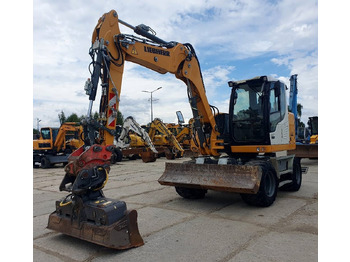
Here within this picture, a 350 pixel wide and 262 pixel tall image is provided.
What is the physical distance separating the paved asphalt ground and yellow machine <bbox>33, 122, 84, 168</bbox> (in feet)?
32.1

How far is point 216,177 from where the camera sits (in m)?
6.09

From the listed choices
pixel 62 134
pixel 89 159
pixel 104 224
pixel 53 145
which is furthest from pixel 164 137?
pixel 104 224

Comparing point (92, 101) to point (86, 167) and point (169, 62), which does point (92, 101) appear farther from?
point (169, 62)

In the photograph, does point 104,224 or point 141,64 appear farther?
point 141,64

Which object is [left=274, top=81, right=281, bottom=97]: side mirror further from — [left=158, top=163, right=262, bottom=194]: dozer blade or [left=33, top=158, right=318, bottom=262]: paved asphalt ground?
[left=33, top=158, right=318, bottom=262]: paved asphalt ground

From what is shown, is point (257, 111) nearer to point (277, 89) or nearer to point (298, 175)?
point (277, 89)

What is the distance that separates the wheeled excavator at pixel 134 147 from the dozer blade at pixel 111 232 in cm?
1037

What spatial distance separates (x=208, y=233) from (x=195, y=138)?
3.72 metres

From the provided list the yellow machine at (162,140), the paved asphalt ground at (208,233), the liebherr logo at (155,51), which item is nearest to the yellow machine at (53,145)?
the yellow machine at (162,140)

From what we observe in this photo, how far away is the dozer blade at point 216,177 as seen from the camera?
5.64 m

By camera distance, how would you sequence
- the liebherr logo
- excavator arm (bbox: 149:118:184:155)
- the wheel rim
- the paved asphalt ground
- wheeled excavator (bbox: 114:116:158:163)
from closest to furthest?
1. the paved asphalt ground
2. the liebherr logo
3. the wheel rim
4. wheeled excavator (bbox: 114:116:158:163)
5. excavator arm (bbox: 149:118:184:155)

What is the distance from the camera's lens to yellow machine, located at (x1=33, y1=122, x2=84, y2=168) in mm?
16688

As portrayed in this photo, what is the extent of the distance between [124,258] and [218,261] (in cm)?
117

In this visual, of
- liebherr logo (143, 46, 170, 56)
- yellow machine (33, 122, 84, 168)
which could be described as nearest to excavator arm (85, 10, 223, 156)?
liebherr logo (143, 46, 170, 56)
